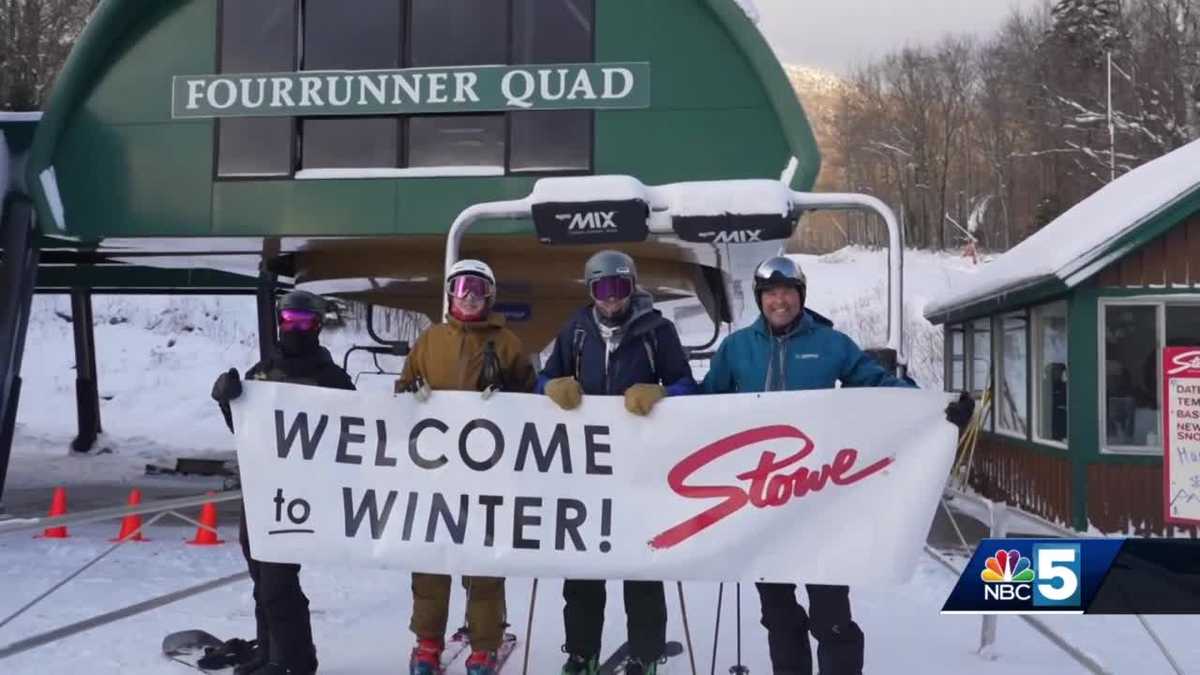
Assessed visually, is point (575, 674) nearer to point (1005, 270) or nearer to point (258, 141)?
point (258, 141)

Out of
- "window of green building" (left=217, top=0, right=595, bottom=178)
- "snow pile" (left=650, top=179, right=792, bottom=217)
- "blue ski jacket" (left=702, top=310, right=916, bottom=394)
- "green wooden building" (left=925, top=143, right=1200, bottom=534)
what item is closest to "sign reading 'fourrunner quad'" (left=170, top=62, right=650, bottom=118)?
"window of green building" (left=217, top=0, right=595, bottom=178)

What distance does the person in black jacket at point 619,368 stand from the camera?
4977 millimetres

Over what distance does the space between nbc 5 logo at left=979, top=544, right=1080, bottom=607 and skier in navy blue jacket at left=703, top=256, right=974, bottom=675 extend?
0.77 metres

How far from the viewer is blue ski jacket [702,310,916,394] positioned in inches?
186

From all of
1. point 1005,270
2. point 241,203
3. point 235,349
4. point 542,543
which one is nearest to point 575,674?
point 542,543

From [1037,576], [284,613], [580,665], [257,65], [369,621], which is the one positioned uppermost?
[257,65]

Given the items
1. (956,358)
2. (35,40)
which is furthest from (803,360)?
(35,40)

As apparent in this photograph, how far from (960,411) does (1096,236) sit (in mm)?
7849

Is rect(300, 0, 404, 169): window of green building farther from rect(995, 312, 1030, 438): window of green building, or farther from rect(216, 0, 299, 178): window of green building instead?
rect(995, 312, 1030, 438): window of green building

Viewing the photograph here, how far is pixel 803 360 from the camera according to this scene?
15.5 ft

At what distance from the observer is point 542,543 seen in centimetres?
484

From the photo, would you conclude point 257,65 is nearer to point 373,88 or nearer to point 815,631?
point 373,88

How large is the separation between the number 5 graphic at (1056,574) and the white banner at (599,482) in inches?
26.6

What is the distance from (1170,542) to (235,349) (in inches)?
1379
